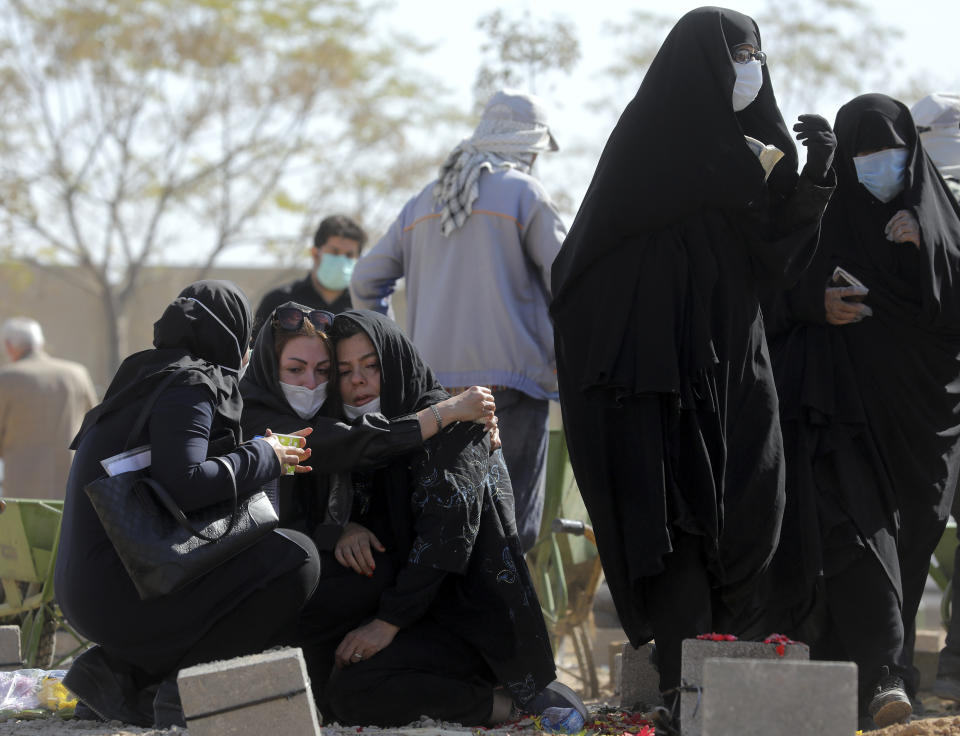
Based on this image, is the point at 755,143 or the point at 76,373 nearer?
the point at 755,143

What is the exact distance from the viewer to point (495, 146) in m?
5.09

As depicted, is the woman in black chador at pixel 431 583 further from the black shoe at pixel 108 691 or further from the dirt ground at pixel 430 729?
the black shoe at pixel 108 691

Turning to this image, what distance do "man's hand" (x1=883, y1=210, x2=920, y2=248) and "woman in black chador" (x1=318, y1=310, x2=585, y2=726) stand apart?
1559 millimetres

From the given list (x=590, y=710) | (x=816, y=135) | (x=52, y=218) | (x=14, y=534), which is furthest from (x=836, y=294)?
(x=52, y=218)

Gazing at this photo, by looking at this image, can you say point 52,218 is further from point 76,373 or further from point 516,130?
point 516,130

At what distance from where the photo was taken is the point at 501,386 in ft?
15.6

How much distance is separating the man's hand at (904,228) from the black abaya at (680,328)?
74cm

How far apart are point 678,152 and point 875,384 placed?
1.24 metres

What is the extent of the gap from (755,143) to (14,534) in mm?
2891

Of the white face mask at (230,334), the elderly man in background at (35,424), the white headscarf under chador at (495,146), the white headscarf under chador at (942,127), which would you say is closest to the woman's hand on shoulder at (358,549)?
the white face mask at (230,334)

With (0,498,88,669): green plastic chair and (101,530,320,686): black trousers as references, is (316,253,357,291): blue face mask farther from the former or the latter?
(101,530,320,686): black trousers

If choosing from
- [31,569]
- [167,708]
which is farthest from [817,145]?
[31,569]

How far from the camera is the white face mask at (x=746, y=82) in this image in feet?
12.4

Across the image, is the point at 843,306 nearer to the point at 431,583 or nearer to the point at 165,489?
the point at 431,583
